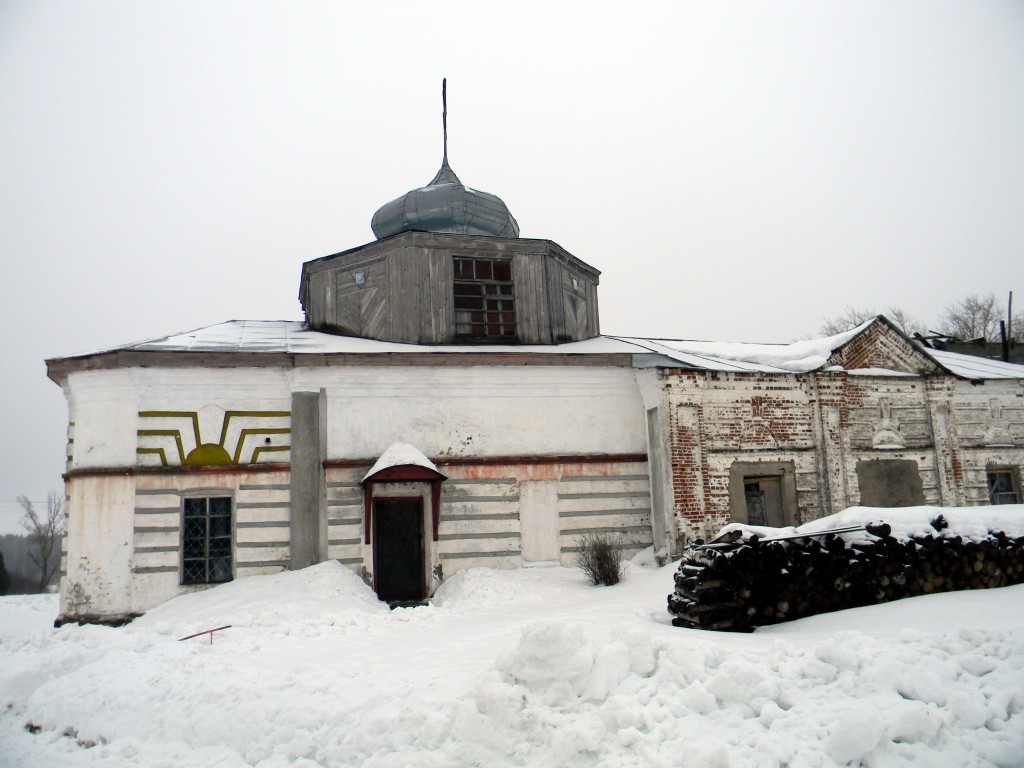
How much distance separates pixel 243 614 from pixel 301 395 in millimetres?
4514

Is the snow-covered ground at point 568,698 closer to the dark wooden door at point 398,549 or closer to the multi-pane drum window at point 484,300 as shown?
the dark wooden door at point 398,549

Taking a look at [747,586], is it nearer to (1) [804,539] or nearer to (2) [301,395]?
(1) [804,539]

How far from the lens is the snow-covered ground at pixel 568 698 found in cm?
557

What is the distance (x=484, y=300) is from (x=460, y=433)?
141 inches

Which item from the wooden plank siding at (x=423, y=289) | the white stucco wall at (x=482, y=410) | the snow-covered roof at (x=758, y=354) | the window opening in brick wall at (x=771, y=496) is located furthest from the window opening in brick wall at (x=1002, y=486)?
the wooden plank siding at (x=423, y=289)

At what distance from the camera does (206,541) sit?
14422mm

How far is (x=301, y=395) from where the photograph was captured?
50.0 ft

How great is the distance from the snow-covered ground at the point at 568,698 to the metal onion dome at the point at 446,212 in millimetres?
12666

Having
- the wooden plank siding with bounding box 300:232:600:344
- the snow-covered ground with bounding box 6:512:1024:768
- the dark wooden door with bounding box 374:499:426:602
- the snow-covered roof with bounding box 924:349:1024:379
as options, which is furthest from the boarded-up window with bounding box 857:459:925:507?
the dark wooden door with bounding box 374:499:426:602

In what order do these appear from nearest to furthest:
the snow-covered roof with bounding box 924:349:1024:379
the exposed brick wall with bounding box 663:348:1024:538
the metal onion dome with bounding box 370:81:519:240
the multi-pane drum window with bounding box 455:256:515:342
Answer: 1. the exposed brick wall with bounding box 663:348:1024:538
2. the multi-pane drum window with bounding box 455:256:515:342
3. the snow-covered roof with bounding box 924:349:1024:379
4. the metal onion dome with bounding box 370:81:519:240

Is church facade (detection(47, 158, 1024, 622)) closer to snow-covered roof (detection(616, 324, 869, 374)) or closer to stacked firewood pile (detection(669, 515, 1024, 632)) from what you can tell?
snow-covered roof (detection(616, 324, 869, 374))

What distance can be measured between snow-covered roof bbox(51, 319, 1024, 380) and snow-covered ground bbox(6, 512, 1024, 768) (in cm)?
704

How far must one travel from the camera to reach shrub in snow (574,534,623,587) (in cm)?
1450

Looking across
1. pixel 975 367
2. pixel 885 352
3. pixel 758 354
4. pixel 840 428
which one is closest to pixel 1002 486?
pixel 975 367
